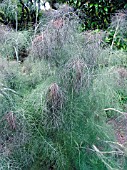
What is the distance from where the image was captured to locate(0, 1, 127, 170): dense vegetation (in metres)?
2.57

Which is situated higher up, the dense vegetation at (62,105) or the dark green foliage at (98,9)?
the dark green foliage at (98,9)

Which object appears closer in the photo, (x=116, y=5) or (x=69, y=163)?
(x=69, y=163)

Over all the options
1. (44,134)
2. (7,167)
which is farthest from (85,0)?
(7,167)

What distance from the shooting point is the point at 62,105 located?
2.57 meters

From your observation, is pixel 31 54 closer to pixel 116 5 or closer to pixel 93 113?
pixel 93 113

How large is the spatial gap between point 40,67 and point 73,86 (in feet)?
1.30

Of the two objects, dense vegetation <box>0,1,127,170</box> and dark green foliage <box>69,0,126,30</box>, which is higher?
dark green foliage <box>69,0,126,30</box>

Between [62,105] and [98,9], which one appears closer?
[62,105]

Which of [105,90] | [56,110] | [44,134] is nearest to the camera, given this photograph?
[56,110]

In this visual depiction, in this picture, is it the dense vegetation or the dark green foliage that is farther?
the dark green foliage

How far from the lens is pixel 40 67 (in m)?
2.83

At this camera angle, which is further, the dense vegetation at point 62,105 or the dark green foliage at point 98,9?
the dark green foliage at point 98,9

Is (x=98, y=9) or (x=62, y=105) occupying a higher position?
(x=98, y=9)

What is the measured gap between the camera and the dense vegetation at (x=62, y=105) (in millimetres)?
2566
